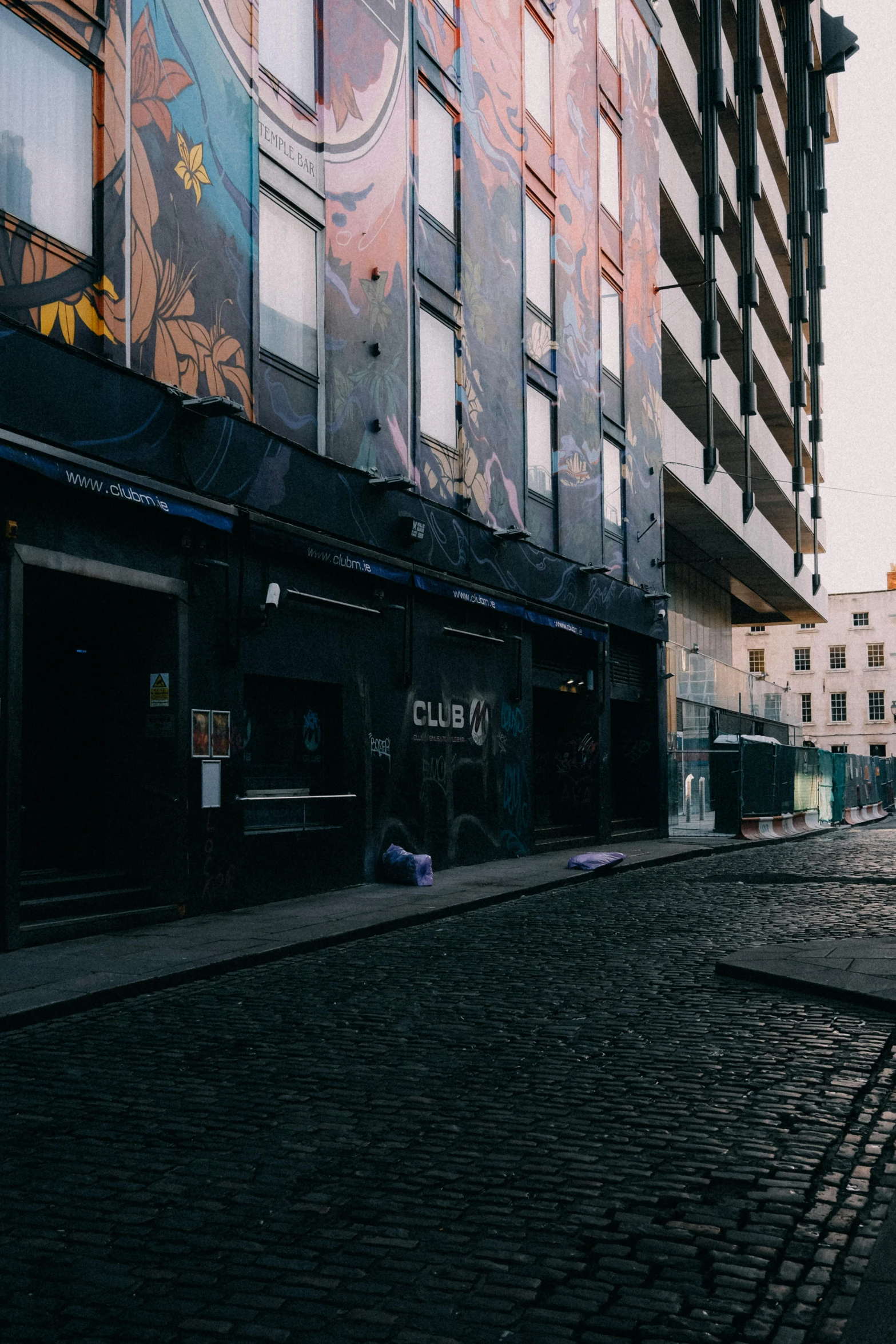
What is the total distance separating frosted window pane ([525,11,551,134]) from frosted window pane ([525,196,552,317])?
1.68 meters

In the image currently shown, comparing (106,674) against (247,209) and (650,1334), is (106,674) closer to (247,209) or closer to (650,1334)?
(247,209)

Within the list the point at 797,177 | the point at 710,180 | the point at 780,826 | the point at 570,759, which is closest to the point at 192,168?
the point at 570,759

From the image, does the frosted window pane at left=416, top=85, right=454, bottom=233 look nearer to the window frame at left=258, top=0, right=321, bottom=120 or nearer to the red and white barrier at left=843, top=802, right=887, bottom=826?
the window frame at left=258, top=0, right=321, bottom=120

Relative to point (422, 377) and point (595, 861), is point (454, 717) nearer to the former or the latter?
point (595, 861)

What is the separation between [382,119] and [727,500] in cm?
1911

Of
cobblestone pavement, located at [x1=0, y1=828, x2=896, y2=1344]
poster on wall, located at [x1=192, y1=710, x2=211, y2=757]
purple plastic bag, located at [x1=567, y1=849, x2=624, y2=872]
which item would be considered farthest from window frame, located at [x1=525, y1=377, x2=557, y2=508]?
cobblestone pavement, located at [x1=0, y1=828, x2=896, y2=1344]

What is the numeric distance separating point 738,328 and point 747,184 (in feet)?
12.7

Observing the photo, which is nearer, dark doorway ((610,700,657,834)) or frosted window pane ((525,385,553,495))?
frosted window pane ((525,385,553,495))

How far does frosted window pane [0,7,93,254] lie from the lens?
32.8ft

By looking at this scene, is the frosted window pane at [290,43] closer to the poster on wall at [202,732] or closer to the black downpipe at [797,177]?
the poster on wall at [202,732]

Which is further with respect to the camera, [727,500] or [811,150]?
[811,150]


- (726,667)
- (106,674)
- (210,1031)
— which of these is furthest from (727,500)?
(210,1031)

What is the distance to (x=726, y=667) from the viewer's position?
3397 centimetres

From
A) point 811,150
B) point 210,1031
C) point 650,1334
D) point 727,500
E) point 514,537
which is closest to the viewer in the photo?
point 650,1334
